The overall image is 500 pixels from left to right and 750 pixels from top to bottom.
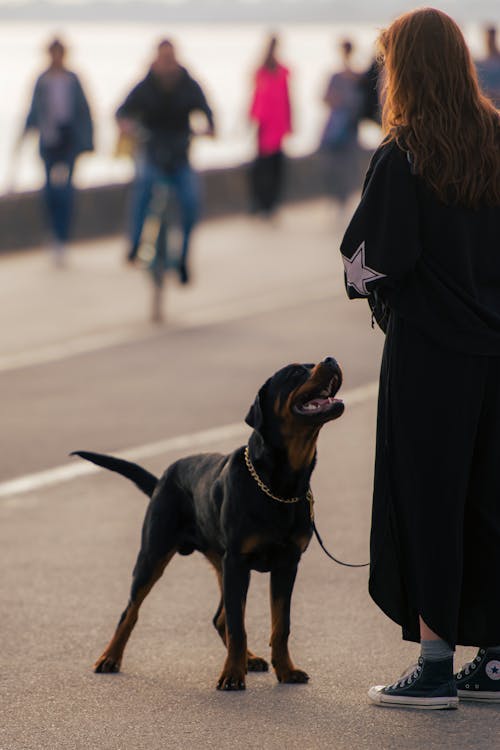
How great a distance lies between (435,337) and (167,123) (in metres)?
9.26

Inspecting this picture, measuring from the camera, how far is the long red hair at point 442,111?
5.16 meters

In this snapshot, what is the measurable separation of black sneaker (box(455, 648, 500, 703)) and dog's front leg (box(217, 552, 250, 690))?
64 cm

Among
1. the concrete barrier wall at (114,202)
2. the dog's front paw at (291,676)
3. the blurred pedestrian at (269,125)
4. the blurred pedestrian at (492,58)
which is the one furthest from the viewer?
the blurred pedestrian at (269,125)

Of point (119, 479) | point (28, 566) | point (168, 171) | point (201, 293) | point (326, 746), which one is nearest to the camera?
point (326, 746)

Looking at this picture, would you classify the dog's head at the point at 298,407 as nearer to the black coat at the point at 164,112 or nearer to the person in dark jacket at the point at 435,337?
the person in dark jacket at the point at 435,337

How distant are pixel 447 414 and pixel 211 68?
10440 centimetres

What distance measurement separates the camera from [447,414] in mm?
5250

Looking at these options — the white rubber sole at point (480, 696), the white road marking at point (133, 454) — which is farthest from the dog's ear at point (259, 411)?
the white road marking at point (133, 454)

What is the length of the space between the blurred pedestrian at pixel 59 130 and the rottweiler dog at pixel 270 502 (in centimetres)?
1178

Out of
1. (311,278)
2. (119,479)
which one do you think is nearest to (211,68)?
(311,278)

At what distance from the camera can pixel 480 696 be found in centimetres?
545

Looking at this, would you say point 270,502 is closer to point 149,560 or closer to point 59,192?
point 149,560

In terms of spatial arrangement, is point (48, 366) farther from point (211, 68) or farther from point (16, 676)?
point (211, 68)

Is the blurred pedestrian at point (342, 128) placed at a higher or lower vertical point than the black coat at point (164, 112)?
lower
